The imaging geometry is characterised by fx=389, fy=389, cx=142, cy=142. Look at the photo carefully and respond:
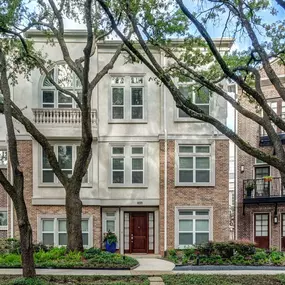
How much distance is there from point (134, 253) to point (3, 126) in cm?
878

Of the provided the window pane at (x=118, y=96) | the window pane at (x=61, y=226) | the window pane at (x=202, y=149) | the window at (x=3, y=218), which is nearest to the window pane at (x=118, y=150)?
the window pane at (x=118, y=96)

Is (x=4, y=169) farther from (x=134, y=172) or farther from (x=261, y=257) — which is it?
(x=261, y=257)

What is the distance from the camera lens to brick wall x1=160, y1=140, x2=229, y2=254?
59.9 feet

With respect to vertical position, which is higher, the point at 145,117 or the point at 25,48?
the point at 25,48

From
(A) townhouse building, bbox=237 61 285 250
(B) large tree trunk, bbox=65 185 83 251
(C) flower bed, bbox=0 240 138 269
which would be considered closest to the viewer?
(C) flower bed, bbox=0 240 138 269

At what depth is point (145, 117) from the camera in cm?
1867

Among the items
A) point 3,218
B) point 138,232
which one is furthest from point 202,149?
point 3,218

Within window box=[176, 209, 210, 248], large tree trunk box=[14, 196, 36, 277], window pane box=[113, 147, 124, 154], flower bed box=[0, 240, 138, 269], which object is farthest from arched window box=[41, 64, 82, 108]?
large tree trunk box=[14, 196, 36, 277]

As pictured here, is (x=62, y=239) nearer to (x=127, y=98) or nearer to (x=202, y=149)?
(x=127, y=98)

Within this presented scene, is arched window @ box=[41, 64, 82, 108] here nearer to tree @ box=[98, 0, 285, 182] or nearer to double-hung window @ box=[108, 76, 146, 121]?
double-hung window @ box=[108, 76, 146, 121]

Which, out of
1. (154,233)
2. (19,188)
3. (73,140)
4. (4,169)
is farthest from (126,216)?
(19,188)

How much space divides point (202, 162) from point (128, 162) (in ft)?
11.6

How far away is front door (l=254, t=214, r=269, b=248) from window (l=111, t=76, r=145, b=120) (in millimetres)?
9703

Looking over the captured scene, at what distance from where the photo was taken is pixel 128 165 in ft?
61.0
